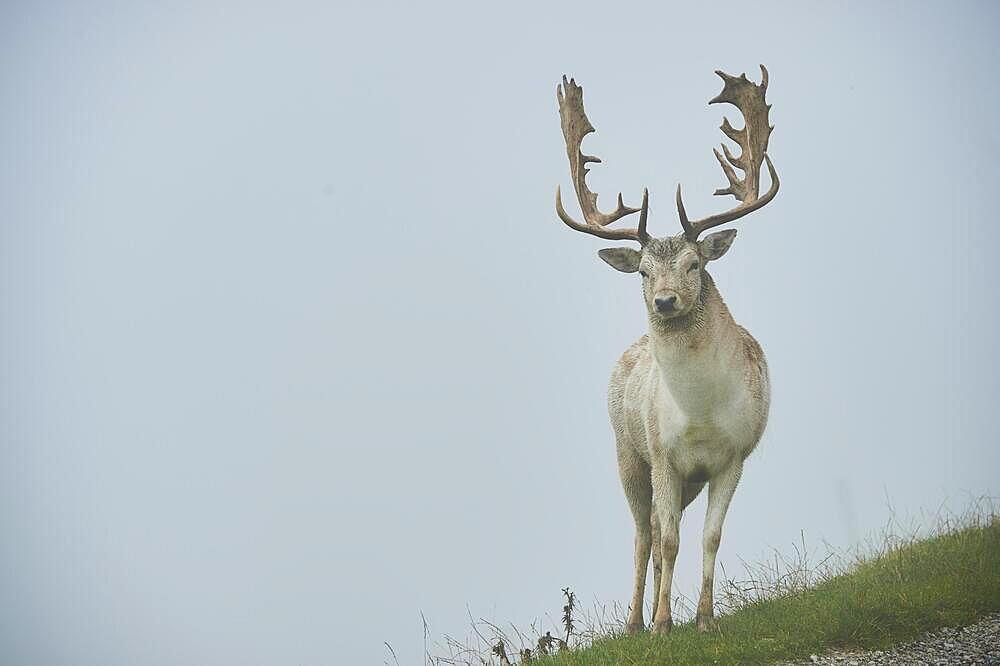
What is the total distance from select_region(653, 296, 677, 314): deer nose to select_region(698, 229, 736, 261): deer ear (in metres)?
0.80

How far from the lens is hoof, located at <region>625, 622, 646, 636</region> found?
10.7 metres

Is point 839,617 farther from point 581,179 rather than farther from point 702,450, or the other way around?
point 581,179

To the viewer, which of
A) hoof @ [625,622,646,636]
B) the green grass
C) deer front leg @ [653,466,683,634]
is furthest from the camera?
hoof @ [625,622,646,636]

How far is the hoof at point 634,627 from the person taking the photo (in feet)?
35.1

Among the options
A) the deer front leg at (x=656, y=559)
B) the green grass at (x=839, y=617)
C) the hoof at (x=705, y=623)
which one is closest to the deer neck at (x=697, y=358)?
the deer front leg at (x=656, y=559)

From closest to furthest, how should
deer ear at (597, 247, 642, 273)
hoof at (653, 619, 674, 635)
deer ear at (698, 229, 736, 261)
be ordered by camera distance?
hoof at (653, 619, 674, 635) < deer ear at (698, 229, 736, 261) < deer ear at (597, 247, 642, 273)

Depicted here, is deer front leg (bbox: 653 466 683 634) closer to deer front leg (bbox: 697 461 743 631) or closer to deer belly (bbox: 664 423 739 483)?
deer belly (bbox: 664 423 739 483)

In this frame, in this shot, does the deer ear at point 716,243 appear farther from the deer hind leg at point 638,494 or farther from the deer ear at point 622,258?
the deer hind leg at point 638,494

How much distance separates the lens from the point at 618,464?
1173cm

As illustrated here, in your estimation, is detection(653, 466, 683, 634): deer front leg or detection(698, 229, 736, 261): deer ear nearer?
detection(653, 466, 683, 634): deer front leg

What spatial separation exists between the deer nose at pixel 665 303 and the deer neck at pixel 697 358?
29 cm

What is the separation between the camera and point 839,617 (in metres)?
9.19

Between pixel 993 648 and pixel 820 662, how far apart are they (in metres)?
1.32

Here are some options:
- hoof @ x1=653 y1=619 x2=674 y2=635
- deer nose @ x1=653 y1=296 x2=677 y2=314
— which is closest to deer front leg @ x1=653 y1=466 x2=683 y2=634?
hoof @ x1=653 y1=619 x2=674 y2=635
